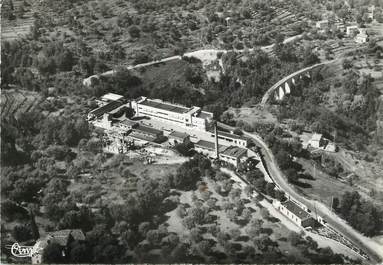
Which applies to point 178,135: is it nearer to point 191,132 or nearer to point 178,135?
point 178,135

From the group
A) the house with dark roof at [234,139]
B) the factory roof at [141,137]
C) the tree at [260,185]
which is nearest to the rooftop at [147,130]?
the factory roof at [141,137]

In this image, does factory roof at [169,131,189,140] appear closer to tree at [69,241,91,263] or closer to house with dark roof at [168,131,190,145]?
house with dark roof at [168,131,190,145]

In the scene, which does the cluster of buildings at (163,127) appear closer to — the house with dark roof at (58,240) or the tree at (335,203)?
the tree at (335,203)

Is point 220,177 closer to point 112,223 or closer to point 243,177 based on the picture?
point 243,177

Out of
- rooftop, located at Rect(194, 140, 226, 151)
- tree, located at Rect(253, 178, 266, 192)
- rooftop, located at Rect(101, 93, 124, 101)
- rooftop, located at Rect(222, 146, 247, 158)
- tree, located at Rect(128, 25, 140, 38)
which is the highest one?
tree, located at Rect(128, 25, 140, 38)

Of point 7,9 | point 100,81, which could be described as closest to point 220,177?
point 100,81

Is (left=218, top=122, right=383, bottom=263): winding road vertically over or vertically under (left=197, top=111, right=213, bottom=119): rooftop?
under

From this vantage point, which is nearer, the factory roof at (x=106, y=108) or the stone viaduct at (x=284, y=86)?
the factory roof at (x=106, y=108)

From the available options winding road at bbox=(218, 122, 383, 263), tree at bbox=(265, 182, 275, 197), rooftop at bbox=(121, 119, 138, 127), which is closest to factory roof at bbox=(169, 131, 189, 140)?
rooftop at bbox=(121, 119, 138, 127)
